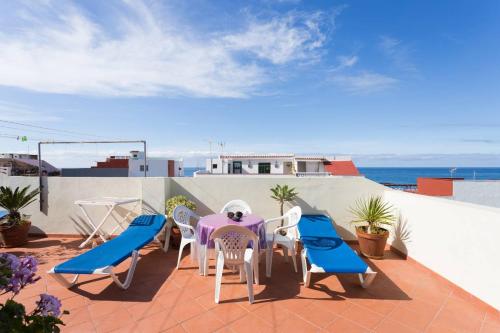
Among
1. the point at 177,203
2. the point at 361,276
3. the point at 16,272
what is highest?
the point at 16,272

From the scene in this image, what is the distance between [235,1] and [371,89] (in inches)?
323

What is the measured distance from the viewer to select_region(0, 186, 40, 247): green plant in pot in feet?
16.0

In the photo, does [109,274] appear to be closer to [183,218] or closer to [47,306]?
[183,218]

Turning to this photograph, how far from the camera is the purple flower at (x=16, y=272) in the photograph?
1036 millimetres

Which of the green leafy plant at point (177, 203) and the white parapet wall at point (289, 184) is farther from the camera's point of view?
the white parapet wall at point (289, 184)

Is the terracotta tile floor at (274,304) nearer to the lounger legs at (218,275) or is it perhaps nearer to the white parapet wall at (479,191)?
the lounger legs at (218,275)

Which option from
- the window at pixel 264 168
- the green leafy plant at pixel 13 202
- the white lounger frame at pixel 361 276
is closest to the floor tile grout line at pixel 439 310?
the white lounger frame at pixel 361 276

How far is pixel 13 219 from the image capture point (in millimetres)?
5039

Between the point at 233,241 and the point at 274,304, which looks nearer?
the point at 274,304

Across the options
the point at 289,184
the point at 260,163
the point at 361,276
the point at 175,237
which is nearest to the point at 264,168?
the point at 260,163

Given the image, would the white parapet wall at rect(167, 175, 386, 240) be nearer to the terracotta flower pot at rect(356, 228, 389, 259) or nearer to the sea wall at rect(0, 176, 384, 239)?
the sea wall at rect(0, 176, 384, 239)

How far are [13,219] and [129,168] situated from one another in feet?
65.8

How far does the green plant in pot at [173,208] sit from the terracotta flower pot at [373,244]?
3593 millimetres

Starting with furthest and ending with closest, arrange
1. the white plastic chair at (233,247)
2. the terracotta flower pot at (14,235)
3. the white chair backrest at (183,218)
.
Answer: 1. the terracotta flower pot at (14,235)
2. the white chair backrest at (183,218)
3. the white plastic chair at (233,247)
